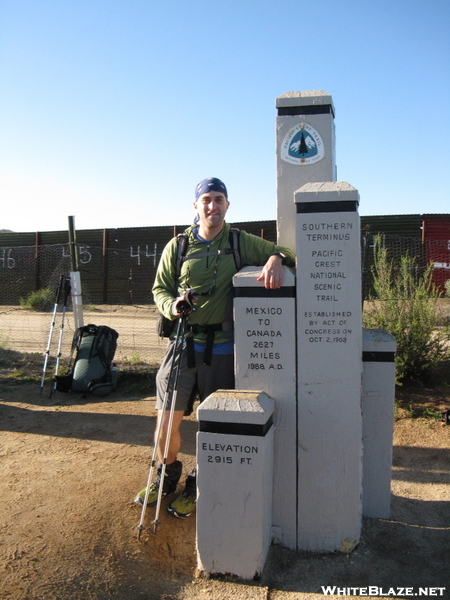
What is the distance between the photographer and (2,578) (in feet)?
8.76

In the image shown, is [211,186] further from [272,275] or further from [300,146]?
[272,275]

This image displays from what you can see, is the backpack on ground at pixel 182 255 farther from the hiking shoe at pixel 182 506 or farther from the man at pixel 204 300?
the hiking shoe at pixel 182 506

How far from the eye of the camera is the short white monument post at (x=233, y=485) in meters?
2.68

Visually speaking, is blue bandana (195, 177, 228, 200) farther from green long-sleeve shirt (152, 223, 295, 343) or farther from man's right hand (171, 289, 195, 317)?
man's right hand (171, 289, 195, 317)

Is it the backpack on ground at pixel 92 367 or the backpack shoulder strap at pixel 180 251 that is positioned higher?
the backpack shoulder strap at pixel 180 251

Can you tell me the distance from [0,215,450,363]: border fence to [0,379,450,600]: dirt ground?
7520 millimetres

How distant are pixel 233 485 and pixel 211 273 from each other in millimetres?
1269

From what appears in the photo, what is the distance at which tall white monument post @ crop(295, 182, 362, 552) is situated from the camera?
2.91m

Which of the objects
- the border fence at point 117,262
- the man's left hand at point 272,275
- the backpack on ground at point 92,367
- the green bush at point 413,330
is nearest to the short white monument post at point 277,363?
the man's left hand at point 272,275


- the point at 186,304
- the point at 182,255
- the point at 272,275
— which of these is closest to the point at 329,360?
the point at 272,275

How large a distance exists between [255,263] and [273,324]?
0.55 metres

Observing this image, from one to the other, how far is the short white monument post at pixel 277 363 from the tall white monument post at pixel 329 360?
0.18 feet

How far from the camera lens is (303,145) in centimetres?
338

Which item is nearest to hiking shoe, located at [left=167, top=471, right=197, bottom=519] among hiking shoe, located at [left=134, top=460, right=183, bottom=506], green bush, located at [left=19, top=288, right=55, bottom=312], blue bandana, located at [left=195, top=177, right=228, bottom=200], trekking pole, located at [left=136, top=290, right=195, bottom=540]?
hiking shoe, located at [left=134, top=460, right=183, bottom=506]
